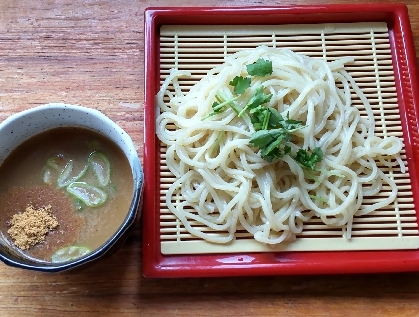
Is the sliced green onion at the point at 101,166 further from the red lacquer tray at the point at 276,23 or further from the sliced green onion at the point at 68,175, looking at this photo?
the red lacquer tray at the point at 276,23

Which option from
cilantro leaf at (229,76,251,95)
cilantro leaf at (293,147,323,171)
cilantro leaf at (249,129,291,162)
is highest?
cilantro leaf at (229,76,251,95)

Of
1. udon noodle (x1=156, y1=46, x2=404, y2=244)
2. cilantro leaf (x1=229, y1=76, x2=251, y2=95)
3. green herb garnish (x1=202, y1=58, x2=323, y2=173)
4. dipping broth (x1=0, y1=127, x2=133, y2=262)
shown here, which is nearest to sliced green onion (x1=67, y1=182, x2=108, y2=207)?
dipping broth (x1=0, y1=127, x2=133, y2=262)

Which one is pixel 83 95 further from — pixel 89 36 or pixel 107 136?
pixel 107 136

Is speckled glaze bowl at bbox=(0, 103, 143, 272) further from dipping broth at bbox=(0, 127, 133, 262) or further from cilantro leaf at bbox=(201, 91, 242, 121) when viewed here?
cilantro leaf at bbox=(201, 91, 242, 121)

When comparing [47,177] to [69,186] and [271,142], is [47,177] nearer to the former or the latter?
[69,186]

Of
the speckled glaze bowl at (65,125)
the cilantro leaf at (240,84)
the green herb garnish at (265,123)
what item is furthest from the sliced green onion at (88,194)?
the cilantro leaf at (240,84)
